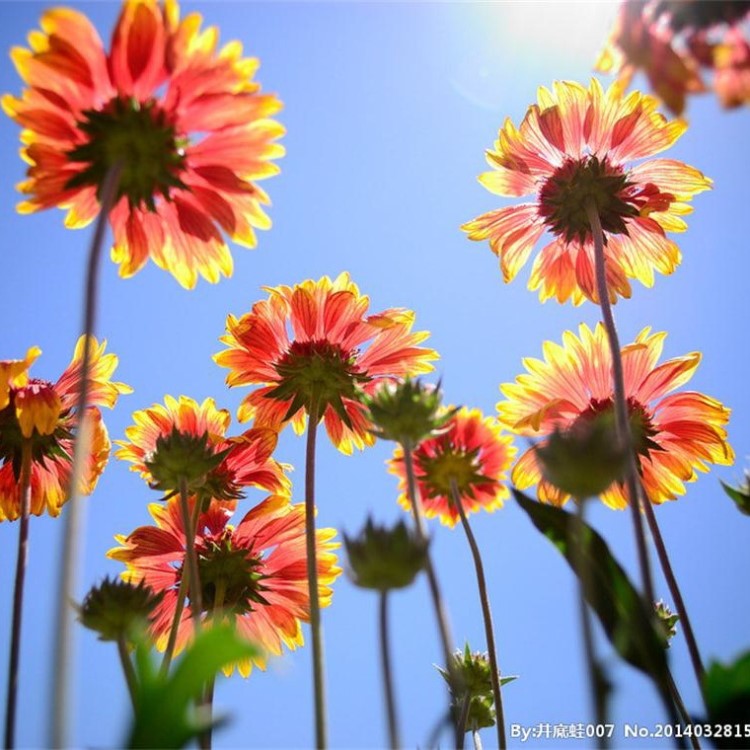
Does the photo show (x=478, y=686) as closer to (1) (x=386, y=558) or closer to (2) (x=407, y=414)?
(2) (x=407, y=414)

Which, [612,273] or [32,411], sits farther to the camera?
[612,273]

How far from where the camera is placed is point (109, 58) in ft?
5.71

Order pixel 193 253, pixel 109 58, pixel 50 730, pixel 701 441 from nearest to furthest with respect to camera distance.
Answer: pixel 50 730 < pixel 109 58 < pixel 193 253 < pixel 701 441

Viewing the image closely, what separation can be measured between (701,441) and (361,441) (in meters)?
1.09

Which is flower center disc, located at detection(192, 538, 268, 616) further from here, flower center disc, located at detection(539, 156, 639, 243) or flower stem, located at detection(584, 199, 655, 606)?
flower center disc, located at detection(539, 156, 639, 243)

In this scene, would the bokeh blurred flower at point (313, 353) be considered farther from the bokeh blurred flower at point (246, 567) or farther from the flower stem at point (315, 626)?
the flower stem at point (315, 626)

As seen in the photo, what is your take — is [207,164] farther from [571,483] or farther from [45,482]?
[45,482]

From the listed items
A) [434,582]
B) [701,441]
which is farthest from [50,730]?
[701,441]

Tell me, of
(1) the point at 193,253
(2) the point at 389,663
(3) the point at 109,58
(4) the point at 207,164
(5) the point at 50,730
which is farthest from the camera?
(1) the point at 193,253

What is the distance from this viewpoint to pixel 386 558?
1285 mm

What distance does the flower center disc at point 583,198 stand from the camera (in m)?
2.57

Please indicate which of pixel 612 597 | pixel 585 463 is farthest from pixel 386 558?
pixel 612 597

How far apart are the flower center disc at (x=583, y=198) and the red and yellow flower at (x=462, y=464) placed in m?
0.74

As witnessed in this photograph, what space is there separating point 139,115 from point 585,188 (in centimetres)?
145
